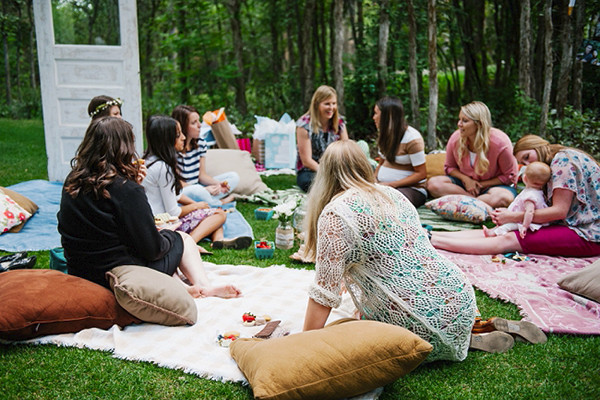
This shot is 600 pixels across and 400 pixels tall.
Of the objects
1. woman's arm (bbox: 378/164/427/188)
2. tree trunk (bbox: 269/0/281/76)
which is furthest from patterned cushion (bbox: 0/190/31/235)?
tree trunk (bbox: 269/0/281/76)

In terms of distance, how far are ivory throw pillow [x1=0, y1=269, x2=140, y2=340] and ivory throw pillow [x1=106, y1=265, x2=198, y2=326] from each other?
0.34 feet

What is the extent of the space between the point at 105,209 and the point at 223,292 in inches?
37.6

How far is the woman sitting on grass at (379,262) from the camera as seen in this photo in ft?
7.21

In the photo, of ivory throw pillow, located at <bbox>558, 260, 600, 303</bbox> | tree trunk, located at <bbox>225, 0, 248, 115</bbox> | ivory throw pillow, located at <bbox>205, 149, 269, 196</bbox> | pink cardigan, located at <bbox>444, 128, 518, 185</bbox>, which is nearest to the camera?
ivory throw pillow, located at <bbox>558, 260, 600, 303</bbox>

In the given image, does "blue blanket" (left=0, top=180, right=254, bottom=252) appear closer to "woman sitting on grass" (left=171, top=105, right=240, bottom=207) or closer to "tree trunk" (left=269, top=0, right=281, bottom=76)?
"woman sitting on grass" (left=171, top=105, right=240, bottom=207)

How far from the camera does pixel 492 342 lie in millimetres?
2627

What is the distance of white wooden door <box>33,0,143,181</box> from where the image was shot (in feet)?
21.8

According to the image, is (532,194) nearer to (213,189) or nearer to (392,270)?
(392,270)

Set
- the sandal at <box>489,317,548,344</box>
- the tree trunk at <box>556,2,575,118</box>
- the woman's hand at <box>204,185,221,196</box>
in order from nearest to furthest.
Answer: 1. the sandal at <box>489,317,548,344</box>
2. the woman's hand at <box>204,185,221,196</box>
3. the tree trunk at <box>556,2,575,118</box>

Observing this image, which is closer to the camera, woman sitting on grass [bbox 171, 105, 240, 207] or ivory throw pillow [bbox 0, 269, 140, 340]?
ivory throw pillow [bbox 0, 269, 140, 340]

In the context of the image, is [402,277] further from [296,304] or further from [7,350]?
[7,350]

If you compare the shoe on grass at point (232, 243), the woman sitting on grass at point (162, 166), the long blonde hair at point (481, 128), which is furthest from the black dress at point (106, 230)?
the long blonde hair at point (481, 128)

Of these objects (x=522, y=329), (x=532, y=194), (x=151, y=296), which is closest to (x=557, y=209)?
(x=532, y=194)

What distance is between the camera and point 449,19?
10.3 m
